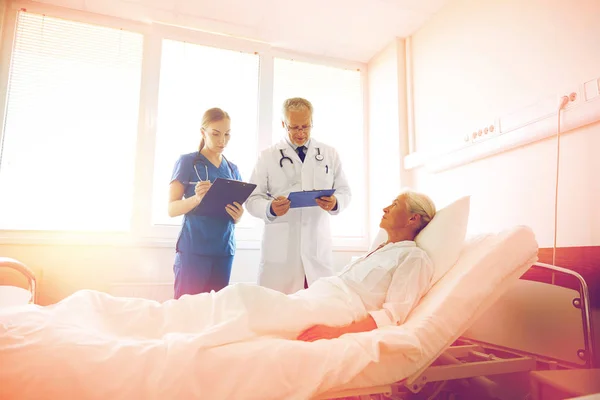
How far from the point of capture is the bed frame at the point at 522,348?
1368 millimetres

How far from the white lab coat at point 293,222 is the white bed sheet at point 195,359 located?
84 centimetres

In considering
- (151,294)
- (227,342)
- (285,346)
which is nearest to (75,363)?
(227,342)

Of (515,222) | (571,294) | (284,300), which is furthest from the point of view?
(515,222)

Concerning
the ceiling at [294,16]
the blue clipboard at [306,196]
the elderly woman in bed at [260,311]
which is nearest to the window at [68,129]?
the ceiling at [294,16]

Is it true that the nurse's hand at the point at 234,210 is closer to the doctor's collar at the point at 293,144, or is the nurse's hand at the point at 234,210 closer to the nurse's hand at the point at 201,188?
the nurse's hand at the point at 201,188

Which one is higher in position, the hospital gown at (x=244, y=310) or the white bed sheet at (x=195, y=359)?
the hospital gown at (x=244, y=310)

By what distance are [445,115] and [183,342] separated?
2480 mm

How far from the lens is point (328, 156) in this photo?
2273 millimetres

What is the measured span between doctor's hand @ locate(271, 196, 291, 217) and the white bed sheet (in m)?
0.77

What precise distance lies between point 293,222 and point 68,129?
1936 mm

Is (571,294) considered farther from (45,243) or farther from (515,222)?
(45,243)

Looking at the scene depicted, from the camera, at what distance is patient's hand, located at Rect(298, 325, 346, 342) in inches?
50.9

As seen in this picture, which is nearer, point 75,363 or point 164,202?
point 75,363

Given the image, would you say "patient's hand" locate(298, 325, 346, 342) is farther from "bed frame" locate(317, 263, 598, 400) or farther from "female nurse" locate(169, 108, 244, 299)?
"female nurse" locate(169, 108, 244, 299)
